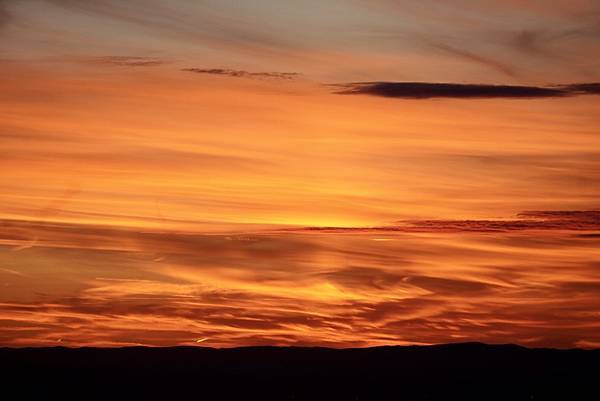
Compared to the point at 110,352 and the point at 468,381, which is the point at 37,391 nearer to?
the point at 110,352

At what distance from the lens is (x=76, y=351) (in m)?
54.3

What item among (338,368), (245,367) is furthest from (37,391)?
(338,368)

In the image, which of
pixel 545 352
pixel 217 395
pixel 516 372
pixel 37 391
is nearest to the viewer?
pixel 37 391

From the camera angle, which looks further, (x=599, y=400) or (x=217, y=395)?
(x=217, y=395)

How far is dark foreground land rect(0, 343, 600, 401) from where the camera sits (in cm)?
4956

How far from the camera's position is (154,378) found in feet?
171

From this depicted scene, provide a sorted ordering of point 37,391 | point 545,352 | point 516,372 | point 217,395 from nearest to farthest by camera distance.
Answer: point 37,391 < point 217,395 < point 516,372 < point 545,352

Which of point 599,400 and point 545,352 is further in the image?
point 545,352

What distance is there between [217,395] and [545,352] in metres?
18.8

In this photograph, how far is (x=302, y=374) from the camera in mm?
54219

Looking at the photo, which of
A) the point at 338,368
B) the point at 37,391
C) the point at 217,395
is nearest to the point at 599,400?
the point at 338,368

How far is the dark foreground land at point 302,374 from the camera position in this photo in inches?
1951

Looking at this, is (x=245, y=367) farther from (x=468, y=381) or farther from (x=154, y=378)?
(x=468, y=381)

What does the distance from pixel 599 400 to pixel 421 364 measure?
10.3 meters
